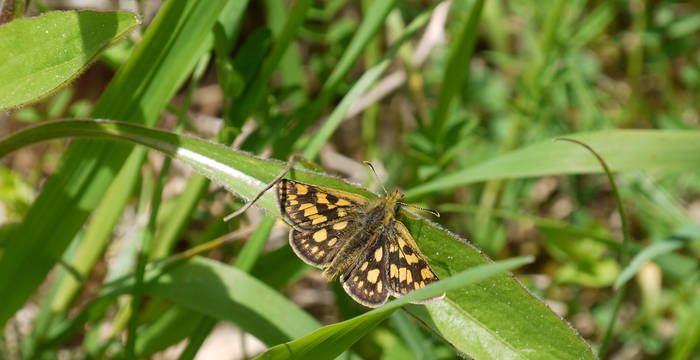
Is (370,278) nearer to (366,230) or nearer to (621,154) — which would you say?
(366,230)

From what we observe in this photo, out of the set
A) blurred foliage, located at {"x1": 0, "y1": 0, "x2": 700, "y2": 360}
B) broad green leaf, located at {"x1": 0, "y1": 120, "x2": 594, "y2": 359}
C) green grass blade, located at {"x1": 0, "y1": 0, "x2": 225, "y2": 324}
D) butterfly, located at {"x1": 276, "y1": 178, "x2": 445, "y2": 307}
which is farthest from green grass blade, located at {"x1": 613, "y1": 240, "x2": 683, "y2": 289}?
green grass blade, located at {"x1": 0, "y1": 0, "x2": 225, "y2": 324}

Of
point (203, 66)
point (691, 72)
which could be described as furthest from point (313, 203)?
point (691, 72)

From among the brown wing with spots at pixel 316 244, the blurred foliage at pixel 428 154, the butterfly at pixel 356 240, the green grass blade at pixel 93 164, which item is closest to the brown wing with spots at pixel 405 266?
the butterfly at pixel 356 240

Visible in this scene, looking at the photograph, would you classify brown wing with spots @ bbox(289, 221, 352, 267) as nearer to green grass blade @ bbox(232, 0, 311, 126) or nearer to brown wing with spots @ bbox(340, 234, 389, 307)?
brown wing with spots @ bbox(340, 234, 389, 307)

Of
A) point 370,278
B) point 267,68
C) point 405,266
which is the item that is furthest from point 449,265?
point 267,68

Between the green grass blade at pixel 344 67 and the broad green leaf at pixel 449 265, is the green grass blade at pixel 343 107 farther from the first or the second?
the broad green leaf at pixel 449 265

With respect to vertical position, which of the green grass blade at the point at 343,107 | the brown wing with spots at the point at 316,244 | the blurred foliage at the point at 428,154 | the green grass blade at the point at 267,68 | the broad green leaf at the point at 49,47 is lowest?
the blurred foliage at the point at 428,154
